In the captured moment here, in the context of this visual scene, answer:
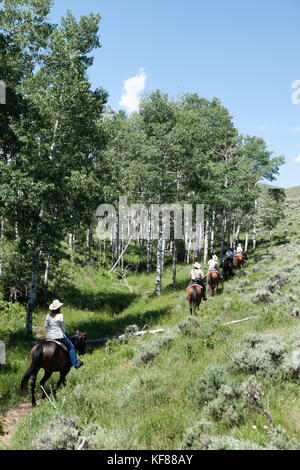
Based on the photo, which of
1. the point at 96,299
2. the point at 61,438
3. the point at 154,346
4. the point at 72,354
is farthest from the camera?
the point at 96,299

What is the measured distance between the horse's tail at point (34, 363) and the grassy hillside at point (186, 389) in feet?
2.74

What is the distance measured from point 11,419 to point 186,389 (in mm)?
4296

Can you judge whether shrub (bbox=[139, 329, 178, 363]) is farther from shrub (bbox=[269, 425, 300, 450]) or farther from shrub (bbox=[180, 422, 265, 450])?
shrub (bbox=[269, 425, 300, 450])

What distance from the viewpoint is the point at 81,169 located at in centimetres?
1396

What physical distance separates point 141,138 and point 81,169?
9561mm

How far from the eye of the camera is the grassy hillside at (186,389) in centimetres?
450

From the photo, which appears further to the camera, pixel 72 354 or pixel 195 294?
pixel 195 294

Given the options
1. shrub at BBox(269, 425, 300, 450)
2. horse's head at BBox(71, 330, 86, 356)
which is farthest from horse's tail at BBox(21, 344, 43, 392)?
shrub at BBox(269, 425, 300, 450)

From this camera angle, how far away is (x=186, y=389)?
6242mm

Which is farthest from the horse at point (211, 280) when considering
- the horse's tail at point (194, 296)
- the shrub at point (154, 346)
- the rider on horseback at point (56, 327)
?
the rider on horseback at point (56, 327)

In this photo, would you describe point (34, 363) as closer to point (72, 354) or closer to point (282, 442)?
point (72, 354)

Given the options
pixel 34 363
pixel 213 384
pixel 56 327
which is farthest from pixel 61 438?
pixel 56 327

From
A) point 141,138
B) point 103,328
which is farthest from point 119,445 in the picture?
point 141,138

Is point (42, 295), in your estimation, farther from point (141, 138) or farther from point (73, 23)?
point (73, 23)
